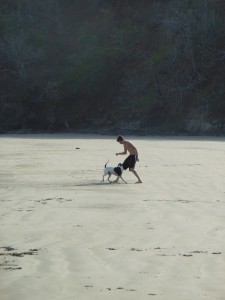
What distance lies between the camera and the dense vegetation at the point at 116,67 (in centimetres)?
4844

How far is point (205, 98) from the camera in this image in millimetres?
47375

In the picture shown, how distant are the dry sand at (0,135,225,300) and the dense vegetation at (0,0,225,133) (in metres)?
31.1

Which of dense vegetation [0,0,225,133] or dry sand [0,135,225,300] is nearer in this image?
dry sand [0,135,225,300]

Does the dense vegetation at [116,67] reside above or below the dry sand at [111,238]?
above

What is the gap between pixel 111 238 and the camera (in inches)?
316

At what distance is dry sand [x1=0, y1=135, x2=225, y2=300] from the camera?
575 centimetres

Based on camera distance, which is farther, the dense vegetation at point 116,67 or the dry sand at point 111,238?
the dense vegetation at point 116,67

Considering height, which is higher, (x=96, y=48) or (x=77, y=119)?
(x=96, y=48)

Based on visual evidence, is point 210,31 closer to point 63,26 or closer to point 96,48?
point 96,48

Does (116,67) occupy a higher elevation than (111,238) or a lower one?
higher

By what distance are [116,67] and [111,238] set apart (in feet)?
153

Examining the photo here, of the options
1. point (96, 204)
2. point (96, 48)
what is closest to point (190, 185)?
point (96, 204)

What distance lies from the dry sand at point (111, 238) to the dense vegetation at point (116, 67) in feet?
102

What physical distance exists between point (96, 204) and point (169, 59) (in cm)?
4006
